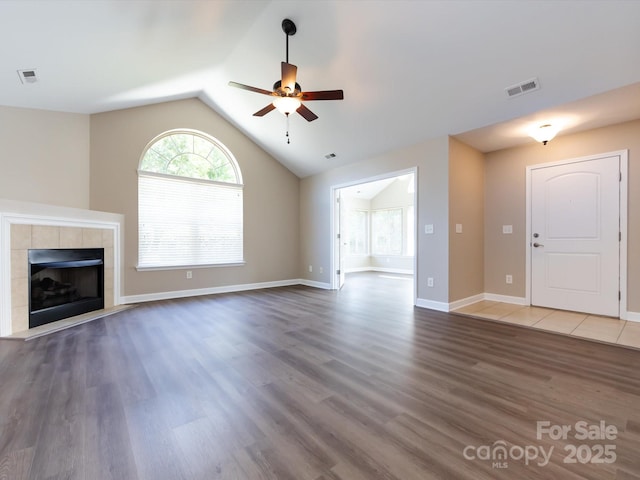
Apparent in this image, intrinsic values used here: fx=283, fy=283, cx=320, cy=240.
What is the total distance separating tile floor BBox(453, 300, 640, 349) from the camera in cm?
302

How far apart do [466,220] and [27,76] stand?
5876 millimetres

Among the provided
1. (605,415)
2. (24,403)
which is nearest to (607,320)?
(605,415)

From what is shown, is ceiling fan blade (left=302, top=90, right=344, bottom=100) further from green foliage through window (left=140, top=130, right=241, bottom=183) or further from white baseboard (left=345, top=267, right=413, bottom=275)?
white baseboard (left=345, top=267, right=413, bottom=275)

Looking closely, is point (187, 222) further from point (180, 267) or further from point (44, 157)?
point (44, 157)

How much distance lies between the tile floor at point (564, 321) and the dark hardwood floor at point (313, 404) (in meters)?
0.29

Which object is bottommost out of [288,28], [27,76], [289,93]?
[289,93]

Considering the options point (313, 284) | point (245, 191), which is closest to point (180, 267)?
point (245, 191)

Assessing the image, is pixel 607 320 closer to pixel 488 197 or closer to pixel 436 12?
pixel 488 197

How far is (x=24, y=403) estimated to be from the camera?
1.80m

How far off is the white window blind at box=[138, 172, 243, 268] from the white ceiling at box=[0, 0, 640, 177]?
1460 millimetres

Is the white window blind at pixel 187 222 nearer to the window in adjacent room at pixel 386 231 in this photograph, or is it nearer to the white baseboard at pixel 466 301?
the white baseboard at pixel 466 301

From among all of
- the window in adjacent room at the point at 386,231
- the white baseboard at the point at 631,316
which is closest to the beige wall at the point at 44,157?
the white baseboard at the point at 631,316

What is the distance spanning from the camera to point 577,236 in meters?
4.00

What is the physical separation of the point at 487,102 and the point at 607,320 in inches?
124
